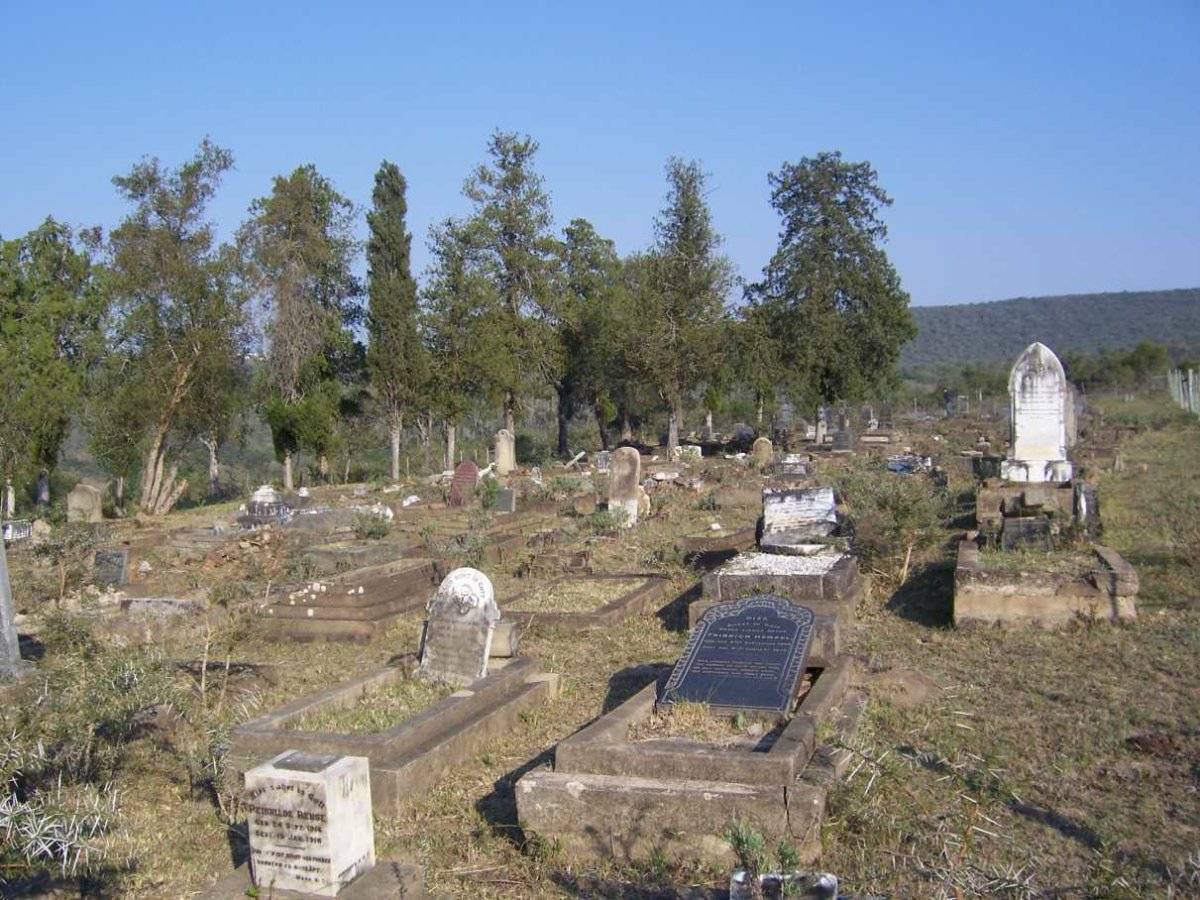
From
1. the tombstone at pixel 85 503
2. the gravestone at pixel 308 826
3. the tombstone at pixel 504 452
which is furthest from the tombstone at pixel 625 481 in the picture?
the gravestone at pixel 308 826

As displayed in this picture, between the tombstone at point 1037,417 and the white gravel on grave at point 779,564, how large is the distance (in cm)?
546

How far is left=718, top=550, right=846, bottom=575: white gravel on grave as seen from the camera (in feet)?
31.7

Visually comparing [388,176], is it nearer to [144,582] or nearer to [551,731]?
[144,582]

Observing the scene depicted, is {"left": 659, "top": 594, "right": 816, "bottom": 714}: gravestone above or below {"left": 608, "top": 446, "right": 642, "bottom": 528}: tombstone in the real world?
below

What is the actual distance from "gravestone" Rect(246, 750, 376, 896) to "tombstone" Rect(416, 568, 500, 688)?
318cm

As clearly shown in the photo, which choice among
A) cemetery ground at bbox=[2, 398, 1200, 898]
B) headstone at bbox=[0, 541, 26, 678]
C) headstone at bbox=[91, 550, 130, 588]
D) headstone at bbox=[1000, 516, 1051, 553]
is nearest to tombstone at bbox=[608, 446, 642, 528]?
cemetery ground at bbox=[2, 398, 1200, 898]

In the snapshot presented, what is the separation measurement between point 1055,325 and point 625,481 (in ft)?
453

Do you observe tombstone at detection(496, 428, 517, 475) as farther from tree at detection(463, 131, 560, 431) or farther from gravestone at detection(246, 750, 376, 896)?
gravestone at detection(246, 750, 376, 896)

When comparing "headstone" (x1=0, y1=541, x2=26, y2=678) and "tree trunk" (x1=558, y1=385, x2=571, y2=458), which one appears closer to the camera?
"headstone" (x1=0, y1=541, x2=26, y2=678)

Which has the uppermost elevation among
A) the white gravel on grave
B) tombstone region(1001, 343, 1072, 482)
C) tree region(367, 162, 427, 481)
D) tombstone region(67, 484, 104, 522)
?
tree region(367, 162, 427, 481)

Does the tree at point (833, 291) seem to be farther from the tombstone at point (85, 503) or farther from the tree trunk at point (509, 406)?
the tombstone at point (85, 503)

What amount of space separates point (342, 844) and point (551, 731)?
9.01 feet

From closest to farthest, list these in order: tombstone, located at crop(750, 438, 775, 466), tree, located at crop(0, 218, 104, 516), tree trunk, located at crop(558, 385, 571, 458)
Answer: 1. tree, located at crop(0, 218, 104, 516)
2. tombstone, located at crop(750, 438, 775, 466)
3. tree trunk, located at crop(558, 385, 571, 458)

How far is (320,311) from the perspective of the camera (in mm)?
34312
